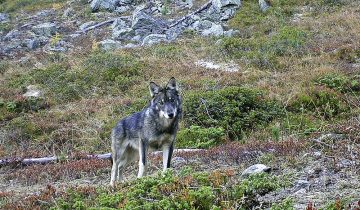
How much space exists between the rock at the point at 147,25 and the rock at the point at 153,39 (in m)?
1.19

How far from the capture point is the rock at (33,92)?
16.5m

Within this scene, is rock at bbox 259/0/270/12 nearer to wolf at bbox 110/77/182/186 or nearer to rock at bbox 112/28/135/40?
rock at bbox 112/28/135/40

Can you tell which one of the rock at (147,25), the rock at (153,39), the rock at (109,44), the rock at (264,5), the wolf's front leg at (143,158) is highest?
the wolf's front leg at (143,158)

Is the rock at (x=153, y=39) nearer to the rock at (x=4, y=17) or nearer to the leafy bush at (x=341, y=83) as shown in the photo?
the leafy bush at (x=341, y=83)

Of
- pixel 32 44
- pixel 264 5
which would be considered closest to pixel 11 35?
pixel 32 44

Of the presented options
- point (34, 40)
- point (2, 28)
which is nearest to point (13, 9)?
point (2, 28)

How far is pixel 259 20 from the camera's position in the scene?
2267 centimetres

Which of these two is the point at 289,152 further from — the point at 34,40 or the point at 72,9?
the point at 72,9

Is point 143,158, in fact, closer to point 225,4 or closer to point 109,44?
point 109,44

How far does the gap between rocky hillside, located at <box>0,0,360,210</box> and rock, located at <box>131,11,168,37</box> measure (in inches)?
2.8

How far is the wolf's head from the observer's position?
7.57 metres

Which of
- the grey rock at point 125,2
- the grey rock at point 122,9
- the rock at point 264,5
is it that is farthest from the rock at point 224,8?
the grey rock at point 125,2

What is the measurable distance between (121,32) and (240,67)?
9.14 m

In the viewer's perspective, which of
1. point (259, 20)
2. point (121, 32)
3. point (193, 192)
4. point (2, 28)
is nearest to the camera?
point (193, 192)
